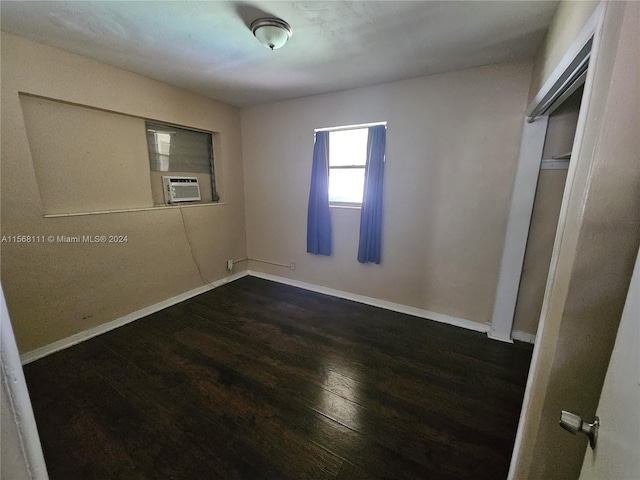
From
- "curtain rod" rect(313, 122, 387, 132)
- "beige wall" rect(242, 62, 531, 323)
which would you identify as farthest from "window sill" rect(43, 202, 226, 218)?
"curtain rod" rect(313, 122, 387, 132)

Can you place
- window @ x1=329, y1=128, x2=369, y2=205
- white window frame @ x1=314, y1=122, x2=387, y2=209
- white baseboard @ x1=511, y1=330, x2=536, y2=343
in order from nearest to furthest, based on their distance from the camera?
white baseboard @ x1=511, y1=330, x2=536, y2=343 < white window frame @ x1=314, y1=122, x2=387, y2=209 < window @ x1=329, y1=128, x2=369, y2=205

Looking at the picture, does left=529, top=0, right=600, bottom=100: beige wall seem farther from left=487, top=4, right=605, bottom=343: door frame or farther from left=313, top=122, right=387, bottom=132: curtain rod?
left=313, top=122, right=387, bottom=132: curtain rod

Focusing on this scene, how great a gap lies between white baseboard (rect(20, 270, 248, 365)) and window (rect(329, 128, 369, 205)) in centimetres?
213

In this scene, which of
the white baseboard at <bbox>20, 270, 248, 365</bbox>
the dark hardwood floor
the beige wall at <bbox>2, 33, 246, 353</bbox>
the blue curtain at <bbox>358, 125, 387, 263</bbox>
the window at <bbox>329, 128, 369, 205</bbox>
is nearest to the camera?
the dark hardwood floor

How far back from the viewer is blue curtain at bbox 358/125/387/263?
269 centimetres

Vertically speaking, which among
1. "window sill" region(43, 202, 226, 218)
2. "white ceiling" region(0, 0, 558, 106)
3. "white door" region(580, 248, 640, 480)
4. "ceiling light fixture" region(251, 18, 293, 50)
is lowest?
"white door" region(580, 248, 640, 480)

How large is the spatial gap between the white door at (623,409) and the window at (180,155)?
3.44m

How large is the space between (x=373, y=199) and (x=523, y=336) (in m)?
1.95

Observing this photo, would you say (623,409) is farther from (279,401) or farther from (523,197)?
(523,197)

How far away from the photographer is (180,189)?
9.83 ft

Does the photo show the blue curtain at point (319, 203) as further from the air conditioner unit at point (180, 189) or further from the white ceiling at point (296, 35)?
the air conditioner unit at point (180, 189)

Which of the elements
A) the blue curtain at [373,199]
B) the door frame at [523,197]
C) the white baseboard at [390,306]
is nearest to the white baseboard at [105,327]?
the white baseboard at [390,306]

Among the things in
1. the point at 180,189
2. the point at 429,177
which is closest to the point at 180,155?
the point at 180,189

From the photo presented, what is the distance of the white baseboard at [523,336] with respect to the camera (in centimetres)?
236
